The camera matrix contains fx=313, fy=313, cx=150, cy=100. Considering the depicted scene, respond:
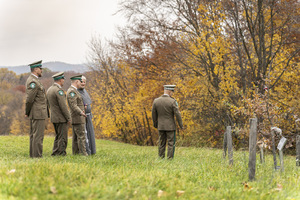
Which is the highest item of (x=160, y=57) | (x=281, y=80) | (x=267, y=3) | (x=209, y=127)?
(x=267, y=3)

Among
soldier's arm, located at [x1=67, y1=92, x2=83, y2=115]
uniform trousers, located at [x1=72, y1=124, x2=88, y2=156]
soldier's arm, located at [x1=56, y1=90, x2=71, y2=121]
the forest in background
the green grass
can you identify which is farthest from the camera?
the forest in background

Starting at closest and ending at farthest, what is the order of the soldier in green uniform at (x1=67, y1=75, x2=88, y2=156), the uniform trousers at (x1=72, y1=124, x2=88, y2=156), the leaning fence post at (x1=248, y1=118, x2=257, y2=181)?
1. the leaning fence post at (x1=248, y1=118, x2=257, y2=181)
2. the soldier in green uniform at (x1=67, y1=75, x2=88, y2=156)
3. the uniform trousers at (x1=72, y1=124, x2=88, y2=156)

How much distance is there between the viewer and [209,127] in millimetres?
17797

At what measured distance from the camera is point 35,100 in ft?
25.7

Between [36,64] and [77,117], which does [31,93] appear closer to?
[36,64]

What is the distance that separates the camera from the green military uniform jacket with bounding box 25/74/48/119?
7.68 m

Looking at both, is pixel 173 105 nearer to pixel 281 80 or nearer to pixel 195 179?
pixel 195 179

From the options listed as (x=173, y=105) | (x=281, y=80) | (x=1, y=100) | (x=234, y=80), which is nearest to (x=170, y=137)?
(x=173, y=105)

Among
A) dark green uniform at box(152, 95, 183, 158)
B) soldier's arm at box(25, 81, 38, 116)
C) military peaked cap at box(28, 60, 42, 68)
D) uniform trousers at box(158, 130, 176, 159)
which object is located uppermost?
military peaked cap at box(28, 60, 42, 68)

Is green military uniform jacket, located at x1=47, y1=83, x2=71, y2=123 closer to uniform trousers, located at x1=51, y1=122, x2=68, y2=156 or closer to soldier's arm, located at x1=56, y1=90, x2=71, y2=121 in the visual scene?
soldier's arm, located at x1=56, y1=90, x2=71, y2=121

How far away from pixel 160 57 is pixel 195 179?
46.8 ft

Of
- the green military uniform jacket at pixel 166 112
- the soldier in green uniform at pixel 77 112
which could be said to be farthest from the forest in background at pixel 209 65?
the soldier in green uniform at pixel 77 112

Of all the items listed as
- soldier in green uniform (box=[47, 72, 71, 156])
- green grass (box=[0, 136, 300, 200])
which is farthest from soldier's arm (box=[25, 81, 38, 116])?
green grass (box=[0, 136, 300, 200])

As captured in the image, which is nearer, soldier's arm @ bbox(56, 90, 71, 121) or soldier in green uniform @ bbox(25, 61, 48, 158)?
soldier in green uniform @ bbox(25, 61, 48, 158)
